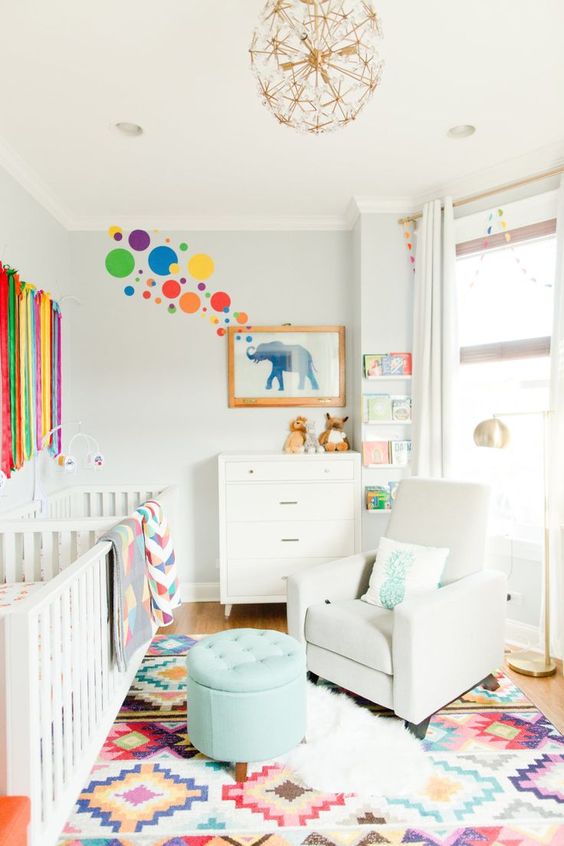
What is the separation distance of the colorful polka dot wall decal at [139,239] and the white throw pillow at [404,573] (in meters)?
2.54

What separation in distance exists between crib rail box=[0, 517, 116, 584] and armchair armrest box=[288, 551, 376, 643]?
2.72ft

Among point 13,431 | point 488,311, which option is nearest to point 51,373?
point 13,431

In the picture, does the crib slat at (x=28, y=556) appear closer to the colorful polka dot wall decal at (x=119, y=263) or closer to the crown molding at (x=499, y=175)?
the colorful polka dot wall decal at (x=119, y=263)

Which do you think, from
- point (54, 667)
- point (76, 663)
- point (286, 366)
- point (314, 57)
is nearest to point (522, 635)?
point (286, 366)

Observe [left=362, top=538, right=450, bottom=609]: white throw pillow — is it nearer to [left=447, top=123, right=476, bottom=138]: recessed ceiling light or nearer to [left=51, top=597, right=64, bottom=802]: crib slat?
[left=51, top=597, right=64, bottom=802]: crib slat

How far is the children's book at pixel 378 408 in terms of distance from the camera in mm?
3648

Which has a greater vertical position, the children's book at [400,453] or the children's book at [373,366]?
the children's book at [373,366]

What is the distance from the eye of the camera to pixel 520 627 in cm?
317

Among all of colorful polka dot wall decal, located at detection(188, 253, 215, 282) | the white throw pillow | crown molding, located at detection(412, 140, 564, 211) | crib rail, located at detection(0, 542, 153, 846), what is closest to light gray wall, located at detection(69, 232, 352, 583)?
colorful polka dot wall decal, located at detection(188, 253, 215, 282)

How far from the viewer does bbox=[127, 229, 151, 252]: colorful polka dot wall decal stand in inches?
155

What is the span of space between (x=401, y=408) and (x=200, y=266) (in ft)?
5.25

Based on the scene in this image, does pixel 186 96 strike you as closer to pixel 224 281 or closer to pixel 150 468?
pixel 224 281

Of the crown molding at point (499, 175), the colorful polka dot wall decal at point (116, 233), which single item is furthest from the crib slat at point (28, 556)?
the crown molding at point (499, 175)

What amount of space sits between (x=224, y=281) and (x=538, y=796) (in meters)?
3.19
